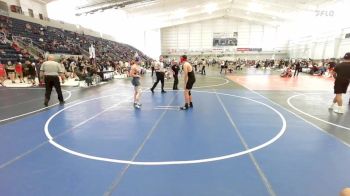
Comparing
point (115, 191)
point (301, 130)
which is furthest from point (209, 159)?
point (301, 130)

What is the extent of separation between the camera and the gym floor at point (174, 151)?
3.44 metres

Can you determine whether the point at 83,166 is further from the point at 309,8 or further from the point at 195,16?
the point at 195,16

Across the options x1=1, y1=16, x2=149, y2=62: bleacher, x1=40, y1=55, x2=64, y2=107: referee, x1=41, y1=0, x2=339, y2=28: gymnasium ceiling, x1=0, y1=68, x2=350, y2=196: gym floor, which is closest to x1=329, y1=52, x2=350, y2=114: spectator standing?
x1=0, y1=68, x2=350, y2=196: gym floor

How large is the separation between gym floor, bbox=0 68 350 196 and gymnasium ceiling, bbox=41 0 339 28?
2574 cm

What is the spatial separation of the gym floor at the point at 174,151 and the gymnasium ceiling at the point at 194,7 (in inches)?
1014

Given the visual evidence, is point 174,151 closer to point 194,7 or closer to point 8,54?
point 8,54

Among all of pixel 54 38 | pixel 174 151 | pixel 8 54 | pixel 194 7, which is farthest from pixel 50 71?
pixel 194 7

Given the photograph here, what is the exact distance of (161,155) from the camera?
446 cm

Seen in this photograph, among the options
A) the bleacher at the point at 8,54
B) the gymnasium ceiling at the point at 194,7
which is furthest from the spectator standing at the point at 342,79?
the gymnasium ceiling at the point at 194,7

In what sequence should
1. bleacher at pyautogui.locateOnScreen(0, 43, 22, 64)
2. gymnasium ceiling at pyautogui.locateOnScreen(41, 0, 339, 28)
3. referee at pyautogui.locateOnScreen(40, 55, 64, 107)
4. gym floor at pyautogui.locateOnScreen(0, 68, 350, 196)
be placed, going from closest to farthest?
gym floor at pyautogui.locateOnScreen(0, 68, 350, 196), referee at pyautogui.locateOnScreen(40, 55, 64, 107), bleacher at pyautogui.locateOnScreen(0, 43, 22, 64), gymnasium ceiling at pyautogui.locateOnScreen(41, 0, 339, 28)

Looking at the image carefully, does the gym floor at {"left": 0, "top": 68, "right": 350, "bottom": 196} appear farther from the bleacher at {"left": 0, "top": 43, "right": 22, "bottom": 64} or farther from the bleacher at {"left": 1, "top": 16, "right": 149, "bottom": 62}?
the bleacher at {"left": 1, "top": 16, "right": 149, "bottom": 62}

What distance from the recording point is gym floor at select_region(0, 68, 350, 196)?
11.3 ft

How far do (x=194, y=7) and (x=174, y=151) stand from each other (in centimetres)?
3889

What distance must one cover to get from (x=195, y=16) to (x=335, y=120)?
149 ft
